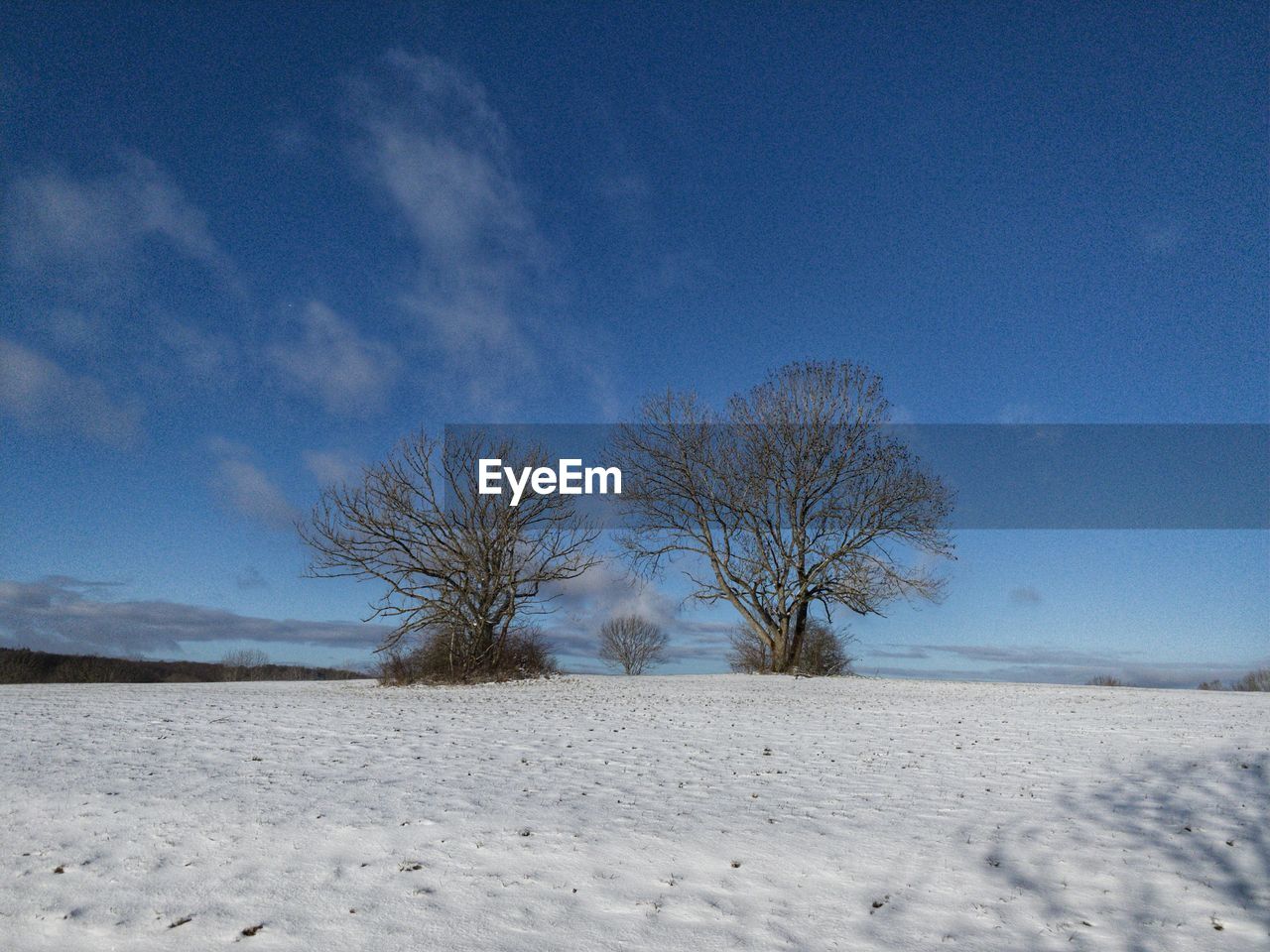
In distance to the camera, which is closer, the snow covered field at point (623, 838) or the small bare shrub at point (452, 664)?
the snow covered field at point (623, 838)

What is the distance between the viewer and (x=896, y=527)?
26.1 m

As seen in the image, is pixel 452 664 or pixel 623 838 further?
pixel 452 664

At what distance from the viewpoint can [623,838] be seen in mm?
6637

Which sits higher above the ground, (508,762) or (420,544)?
(420,544)

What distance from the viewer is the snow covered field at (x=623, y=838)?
17.2 feet

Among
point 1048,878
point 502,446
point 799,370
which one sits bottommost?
point 1048,878

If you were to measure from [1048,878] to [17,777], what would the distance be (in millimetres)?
9595

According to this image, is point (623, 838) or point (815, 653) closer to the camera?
point (623, 838)

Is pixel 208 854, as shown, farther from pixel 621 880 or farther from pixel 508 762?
pixel 508 762

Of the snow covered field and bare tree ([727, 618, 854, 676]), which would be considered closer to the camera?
the snow covered field

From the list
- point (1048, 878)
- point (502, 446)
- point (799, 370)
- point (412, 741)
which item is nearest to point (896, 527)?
point (799, 370)

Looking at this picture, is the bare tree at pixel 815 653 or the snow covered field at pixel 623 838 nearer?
the snow covered field at pixel 623 838

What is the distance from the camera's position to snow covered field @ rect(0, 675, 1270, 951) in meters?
5.25

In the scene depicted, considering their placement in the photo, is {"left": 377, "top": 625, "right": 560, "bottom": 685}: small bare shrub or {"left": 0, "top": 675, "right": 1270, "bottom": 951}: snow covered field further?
{"left": 377, "top": 625, "right": 560, "bottom": 685}: small bare shrub
